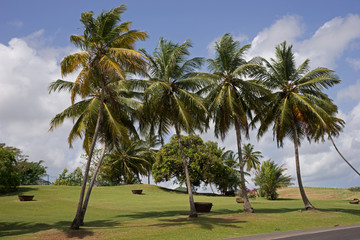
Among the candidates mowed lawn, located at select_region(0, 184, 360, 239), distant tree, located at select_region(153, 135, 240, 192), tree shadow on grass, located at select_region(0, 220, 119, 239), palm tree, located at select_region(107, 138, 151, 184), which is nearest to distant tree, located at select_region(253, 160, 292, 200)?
distant tree, located at select_region(153, 135, 240, 192)

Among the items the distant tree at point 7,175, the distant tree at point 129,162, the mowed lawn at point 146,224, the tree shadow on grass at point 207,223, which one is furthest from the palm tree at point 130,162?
the tree shadow on grass at point 207,223

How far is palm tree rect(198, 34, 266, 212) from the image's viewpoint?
977 inches

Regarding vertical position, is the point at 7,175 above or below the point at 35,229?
above

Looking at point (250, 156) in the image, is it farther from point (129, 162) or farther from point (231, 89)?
point (231, 89)

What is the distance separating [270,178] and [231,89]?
69.6 feet

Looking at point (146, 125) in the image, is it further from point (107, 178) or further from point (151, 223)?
point (107, 178)

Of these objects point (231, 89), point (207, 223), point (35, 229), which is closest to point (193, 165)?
point (231, 89)

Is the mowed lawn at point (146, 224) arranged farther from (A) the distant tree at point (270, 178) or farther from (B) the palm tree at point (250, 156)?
(B) the palm tree at point (250, 156)

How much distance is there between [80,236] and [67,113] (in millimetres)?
10111

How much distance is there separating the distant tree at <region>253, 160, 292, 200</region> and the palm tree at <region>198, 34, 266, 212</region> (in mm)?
17444

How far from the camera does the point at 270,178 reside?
4159cm

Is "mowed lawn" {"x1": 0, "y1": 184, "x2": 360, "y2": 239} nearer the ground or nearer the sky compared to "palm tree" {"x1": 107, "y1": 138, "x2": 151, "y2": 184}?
nearer the ground

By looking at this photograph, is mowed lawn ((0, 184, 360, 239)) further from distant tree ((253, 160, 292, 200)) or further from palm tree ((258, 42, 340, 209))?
distant tree ((253, 160, 292, 200))

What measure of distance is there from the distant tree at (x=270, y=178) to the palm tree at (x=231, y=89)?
57.2 ft
